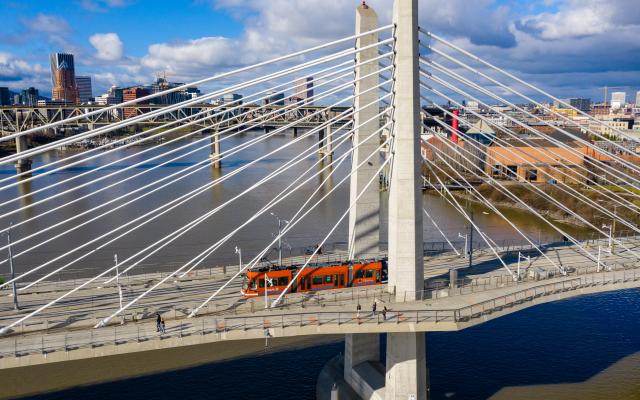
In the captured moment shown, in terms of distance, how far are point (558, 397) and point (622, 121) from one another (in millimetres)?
106537

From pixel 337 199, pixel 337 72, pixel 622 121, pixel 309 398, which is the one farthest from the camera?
pixel 622 121

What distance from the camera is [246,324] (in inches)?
538

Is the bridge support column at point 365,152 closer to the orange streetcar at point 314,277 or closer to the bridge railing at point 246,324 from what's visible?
the orange streetcar at point 314,277

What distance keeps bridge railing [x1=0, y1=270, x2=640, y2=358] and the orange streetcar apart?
2020mm

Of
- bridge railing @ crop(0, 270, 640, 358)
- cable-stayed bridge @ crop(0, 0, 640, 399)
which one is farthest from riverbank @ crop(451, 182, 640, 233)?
bridge railing @ crop(0, 270, 640, 358)

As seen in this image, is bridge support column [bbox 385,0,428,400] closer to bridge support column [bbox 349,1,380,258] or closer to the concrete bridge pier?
the concrete bridge pier

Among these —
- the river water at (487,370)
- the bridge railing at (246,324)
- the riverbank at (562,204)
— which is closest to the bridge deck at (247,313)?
the bridge railing at (246,324)

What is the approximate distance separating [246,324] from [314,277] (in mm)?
3837

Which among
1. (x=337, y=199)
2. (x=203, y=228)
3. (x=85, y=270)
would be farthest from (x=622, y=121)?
(x=85, y=270)

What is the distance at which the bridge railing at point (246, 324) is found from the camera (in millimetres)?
12562

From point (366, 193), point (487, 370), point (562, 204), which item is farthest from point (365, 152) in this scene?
point (562, 204)

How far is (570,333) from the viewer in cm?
2209

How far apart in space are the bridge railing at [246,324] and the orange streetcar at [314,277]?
6.63ft

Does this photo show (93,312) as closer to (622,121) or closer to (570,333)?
(570,333)
